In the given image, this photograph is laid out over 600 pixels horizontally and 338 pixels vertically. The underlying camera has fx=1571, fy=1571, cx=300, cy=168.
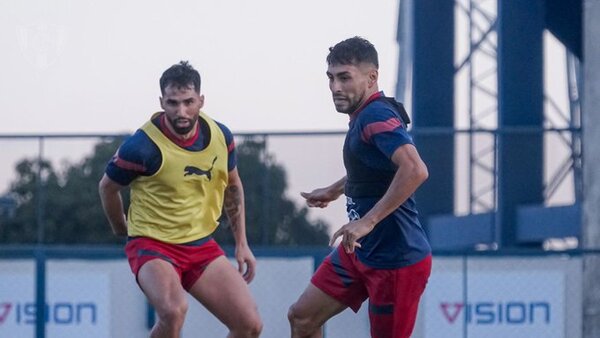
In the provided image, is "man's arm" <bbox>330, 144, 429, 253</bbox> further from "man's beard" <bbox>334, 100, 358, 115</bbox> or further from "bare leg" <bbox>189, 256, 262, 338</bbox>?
"bare leg" <bbox>189, 256, 262, 338</bbox>

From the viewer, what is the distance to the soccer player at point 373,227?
7.99 metres

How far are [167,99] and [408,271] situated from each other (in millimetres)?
1900

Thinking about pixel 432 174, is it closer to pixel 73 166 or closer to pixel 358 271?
pixel 73 166

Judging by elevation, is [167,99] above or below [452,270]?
above

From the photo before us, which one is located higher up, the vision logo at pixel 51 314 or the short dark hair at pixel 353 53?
the short dark hair at pixel 353 53

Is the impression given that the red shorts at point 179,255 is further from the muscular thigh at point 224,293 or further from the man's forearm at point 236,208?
the man's forearm at point 236,208

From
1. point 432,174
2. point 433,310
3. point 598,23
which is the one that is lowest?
point 433,310

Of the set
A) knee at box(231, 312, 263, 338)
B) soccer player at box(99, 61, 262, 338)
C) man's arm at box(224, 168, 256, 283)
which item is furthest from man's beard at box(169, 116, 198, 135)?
knee at box(231, 312, 263, 338)

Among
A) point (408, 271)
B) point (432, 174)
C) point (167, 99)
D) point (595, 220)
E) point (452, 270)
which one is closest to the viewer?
point (408, 271)

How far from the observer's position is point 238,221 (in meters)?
9.86

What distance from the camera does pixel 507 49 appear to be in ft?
64.4

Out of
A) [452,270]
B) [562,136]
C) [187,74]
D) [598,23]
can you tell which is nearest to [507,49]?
[562,136]

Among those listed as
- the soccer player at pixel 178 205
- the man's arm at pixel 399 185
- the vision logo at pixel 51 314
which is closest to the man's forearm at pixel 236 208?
the soccer player at pixel 178 205

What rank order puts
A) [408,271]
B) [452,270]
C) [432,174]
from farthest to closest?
[432,174], [452,270], [408,271]
